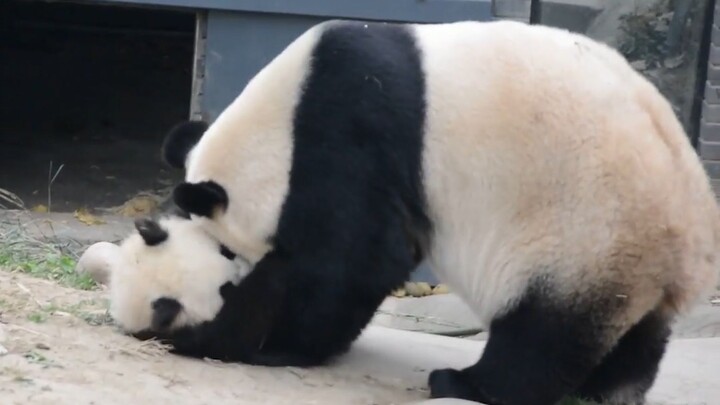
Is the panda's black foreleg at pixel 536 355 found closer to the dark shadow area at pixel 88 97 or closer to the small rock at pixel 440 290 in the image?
the small rock at pixel 440 290

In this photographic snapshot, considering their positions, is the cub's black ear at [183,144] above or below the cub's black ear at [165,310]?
above

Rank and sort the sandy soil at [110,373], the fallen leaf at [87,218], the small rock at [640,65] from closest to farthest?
the sandy soil at [110,373], the fallen leaf at [87,218], the small rock at [640,65]

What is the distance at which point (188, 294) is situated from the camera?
4.70 metres

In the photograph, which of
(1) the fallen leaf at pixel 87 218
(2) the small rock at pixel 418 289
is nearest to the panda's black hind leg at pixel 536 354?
(2) the small rock at pixel 418 289

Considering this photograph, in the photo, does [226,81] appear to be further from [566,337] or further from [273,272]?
[566,337]

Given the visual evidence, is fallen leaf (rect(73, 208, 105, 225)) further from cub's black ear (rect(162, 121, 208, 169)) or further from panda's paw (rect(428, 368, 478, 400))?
panda's paw (rect(428, 368, 478, 400))

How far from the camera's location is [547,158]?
4.45 metres

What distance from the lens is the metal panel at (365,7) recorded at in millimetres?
7980

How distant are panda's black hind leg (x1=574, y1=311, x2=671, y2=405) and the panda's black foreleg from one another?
0.83ft

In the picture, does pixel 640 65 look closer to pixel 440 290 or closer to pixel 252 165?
pixel 440 290

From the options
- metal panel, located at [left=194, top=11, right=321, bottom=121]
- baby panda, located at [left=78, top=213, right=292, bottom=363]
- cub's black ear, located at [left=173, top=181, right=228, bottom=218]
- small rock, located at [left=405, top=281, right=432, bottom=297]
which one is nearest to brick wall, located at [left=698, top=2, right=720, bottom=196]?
small rock, located at [left=405, top=281, right=432, bottom=297]

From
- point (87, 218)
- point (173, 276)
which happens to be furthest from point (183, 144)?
point (87, 218)

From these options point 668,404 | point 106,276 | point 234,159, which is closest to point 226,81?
point 106,276

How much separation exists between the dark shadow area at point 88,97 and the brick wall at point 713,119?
4303 millimetres
